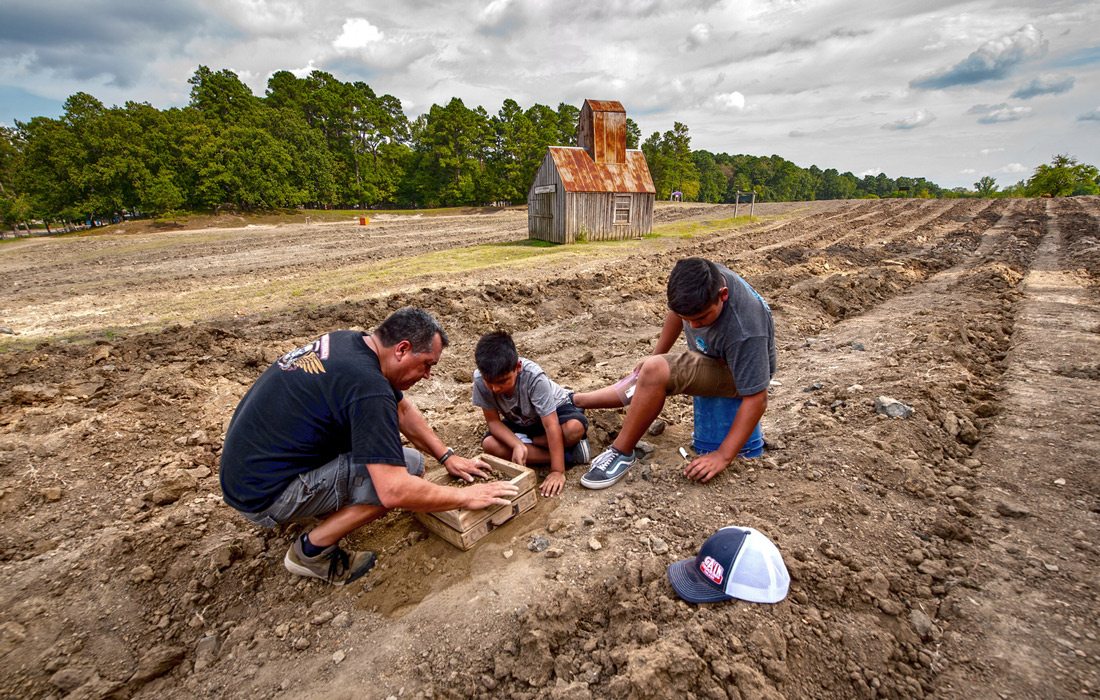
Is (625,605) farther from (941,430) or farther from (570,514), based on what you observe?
(941,430)

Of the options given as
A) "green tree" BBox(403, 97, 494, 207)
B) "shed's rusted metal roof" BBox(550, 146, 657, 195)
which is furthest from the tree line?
"shed's rusted metal roof" BBox(550, 146, 657, 195)

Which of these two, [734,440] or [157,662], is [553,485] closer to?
[734,440]

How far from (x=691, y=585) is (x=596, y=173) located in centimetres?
1906

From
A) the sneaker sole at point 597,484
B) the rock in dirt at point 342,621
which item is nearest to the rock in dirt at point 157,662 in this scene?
the rock in dirt at point 342,621

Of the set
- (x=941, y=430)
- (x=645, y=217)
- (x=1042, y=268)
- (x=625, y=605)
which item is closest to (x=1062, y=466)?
(x=941, y=430)

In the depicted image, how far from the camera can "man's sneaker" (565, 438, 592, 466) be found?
13.2 ft

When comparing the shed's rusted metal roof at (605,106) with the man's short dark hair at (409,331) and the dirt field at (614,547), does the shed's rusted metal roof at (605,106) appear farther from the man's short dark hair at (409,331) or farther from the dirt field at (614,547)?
the man's short dark hair at (409,331)

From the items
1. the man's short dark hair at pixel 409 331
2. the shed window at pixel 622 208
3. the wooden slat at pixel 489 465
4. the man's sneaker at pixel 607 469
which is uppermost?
the shed window at pixel 622 208

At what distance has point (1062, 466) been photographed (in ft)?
11.7

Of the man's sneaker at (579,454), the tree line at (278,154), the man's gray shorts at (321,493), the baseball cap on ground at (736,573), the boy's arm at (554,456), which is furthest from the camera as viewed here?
the tree line at (278,154)

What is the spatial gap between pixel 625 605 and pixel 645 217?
1996 centimetres

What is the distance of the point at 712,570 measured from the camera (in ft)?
8.23

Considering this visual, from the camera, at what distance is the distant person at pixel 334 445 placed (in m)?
2.60

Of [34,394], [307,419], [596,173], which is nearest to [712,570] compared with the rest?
[307,419]
